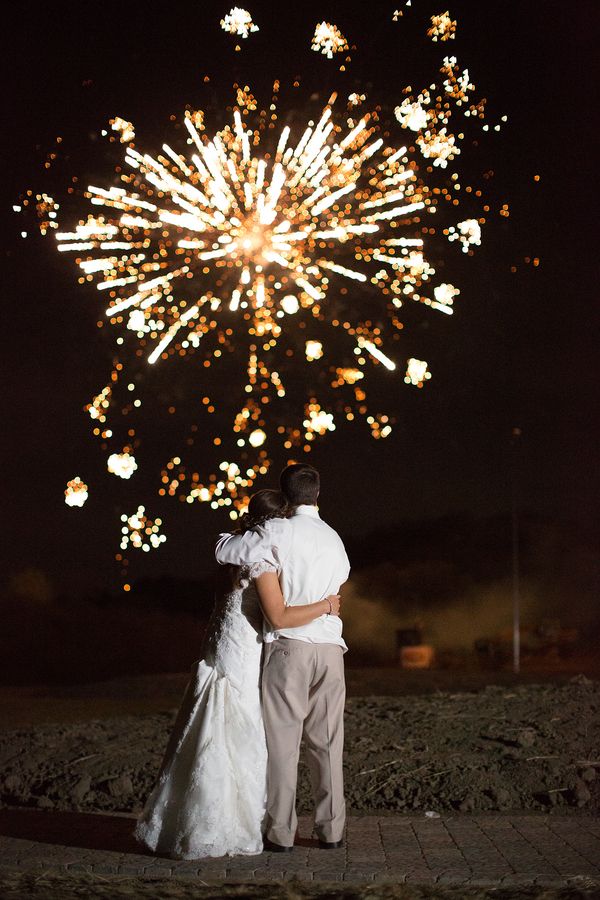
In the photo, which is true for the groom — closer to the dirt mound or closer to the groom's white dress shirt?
the groom's white dress shirt

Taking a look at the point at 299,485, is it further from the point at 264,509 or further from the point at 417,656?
the point at 417,656

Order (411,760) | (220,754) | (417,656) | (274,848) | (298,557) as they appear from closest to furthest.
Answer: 1. (220,754)
2. (274,848)
3. (298,557)
4. (411,760)
5. (417,656)

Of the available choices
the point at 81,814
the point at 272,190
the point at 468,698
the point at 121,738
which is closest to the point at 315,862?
the point at 81,814

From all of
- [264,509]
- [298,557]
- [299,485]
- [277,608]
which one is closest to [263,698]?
[277,608]

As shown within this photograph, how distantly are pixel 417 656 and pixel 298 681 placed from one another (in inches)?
887

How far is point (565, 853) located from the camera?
582 centimetres

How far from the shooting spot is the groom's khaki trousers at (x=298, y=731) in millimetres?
5828

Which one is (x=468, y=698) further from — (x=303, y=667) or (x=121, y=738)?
(x=303, y=667)

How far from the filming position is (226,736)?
5773 millimetres

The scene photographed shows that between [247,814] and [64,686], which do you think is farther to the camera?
[64,686]

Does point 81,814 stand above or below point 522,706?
below

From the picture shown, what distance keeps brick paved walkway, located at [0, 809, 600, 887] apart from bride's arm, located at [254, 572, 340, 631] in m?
1.10

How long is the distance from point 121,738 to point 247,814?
3.31 meters

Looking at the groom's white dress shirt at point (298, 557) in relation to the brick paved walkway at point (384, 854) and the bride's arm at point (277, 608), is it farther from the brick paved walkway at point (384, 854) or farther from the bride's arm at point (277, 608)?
the brick paved walkway at point (384, 854)
